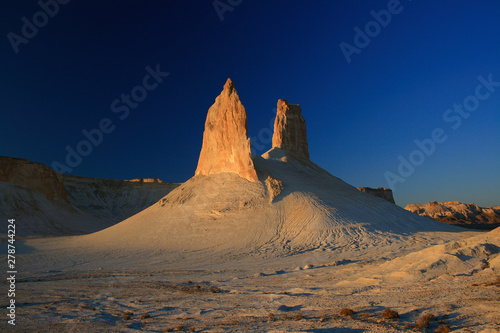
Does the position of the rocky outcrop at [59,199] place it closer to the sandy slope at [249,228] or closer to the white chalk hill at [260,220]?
the sandy slope at [249,228]

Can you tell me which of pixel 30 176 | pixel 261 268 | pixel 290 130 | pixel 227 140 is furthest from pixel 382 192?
pixel 30 176

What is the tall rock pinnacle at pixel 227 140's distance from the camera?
25984 millimetres

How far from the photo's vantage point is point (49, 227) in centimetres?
4022

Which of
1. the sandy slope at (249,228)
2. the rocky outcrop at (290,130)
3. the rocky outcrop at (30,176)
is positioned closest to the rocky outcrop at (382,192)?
the rocky outcrop at (290,130)

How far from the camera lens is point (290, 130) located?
42.7 m

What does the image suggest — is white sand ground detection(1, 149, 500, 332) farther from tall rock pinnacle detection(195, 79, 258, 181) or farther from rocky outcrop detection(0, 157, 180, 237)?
rocky outcrop detection(0, 157, 180, 237)

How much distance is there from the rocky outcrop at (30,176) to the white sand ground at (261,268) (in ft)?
96.6

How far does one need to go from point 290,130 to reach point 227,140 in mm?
16884

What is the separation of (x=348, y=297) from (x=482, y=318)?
2854 mm

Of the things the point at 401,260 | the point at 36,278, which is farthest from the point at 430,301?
the point at 36,278

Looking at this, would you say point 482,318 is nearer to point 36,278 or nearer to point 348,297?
point 348,297

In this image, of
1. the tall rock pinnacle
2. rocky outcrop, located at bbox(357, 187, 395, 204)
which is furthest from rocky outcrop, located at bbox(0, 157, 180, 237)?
rocky outcrop, located at bbox(357, 187, 395, 204)

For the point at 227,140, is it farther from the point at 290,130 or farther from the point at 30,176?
the point at 30,176

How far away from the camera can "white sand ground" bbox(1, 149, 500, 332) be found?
242 inches
